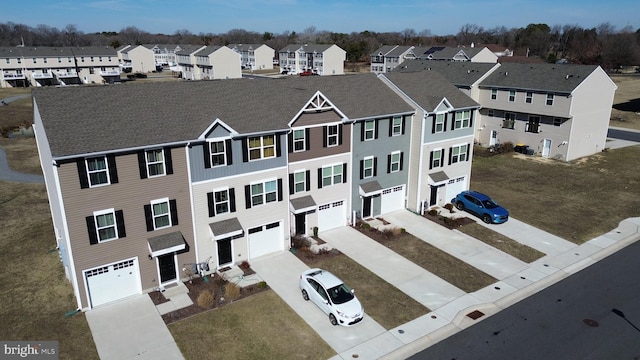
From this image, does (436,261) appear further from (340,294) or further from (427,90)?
(427,90)

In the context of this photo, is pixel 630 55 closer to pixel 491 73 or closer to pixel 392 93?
pixel 491 73

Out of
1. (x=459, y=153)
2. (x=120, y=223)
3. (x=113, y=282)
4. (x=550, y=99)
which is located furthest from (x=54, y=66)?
(x=550, y=99)

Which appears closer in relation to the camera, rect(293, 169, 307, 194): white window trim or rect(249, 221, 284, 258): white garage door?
rect(249, 221, 284, 258): white garage door

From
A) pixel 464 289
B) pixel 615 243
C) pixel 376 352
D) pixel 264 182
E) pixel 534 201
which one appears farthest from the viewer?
pixel 534 201

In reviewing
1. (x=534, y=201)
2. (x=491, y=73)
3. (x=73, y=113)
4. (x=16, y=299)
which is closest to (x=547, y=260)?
(x=534, y=201)

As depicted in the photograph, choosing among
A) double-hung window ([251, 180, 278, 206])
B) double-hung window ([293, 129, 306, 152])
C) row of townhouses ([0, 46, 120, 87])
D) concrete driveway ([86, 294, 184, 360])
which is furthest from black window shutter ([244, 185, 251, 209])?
row of townhouses ([0, 46, 120, 87])

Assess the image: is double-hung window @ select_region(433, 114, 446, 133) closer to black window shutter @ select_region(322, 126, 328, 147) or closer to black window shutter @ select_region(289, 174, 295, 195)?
black window shutter @ select_region(322, 126, 328, 147)
